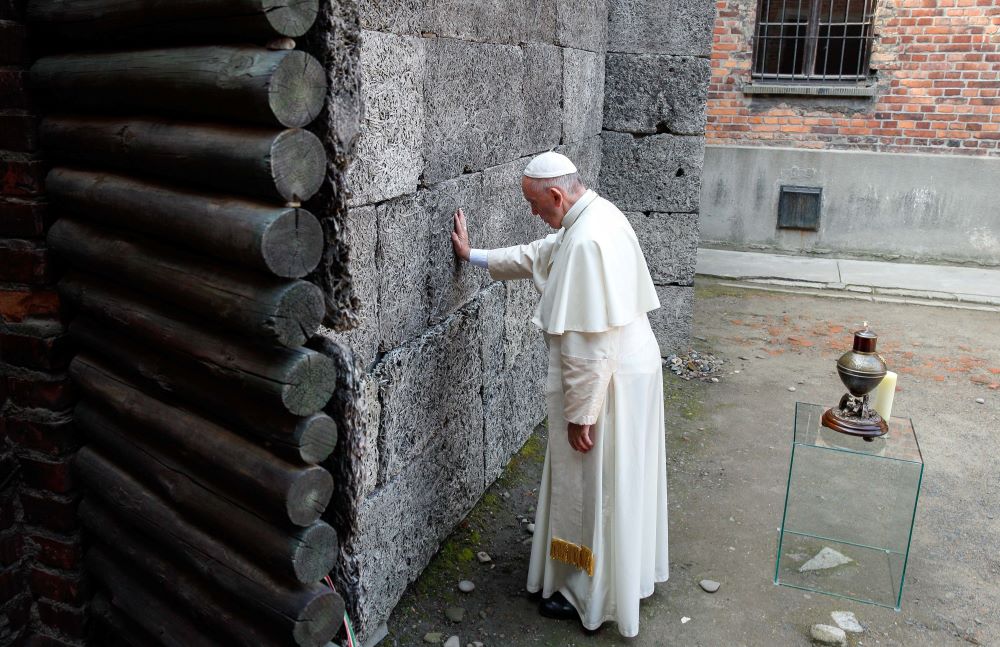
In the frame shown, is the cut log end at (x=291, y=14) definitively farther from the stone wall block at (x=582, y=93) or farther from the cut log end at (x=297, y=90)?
the stone wall block at (x=582, y=93)

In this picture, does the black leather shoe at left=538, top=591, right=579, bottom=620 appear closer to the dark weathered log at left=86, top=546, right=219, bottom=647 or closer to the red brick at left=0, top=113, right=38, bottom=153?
the dark weathered log at left=86, top=546, right=219, bottom=647

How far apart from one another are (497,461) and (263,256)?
109 inches

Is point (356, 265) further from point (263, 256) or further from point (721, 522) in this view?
point (721, 522)

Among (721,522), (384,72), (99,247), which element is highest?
(384,72)

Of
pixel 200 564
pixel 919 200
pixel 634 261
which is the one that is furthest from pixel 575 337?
pixel 919 200

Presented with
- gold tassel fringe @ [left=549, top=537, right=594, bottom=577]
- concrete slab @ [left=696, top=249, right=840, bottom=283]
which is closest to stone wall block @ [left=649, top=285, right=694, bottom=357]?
concrete slab @ [left=696, top=249, right=840, bottom=283]

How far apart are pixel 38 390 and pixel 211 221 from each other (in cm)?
125

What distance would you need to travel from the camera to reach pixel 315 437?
2441mm

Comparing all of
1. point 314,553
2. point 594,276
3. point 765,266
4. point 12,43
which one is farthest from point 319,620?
point 765,266

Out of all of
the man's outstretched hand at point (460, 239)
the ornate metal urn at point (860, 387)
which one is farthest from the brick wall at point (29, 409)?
the ornate metal urn at point (860, 387)

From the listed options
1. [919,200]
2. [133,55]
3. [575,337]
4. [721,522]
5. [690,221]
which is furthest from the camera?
[919,200]

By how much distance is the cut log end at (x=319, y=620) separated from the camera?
2.50 m

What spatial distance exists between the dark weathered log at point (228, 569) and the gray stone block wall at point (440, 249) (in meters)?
0.46

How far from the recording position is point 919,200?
9.48 m
